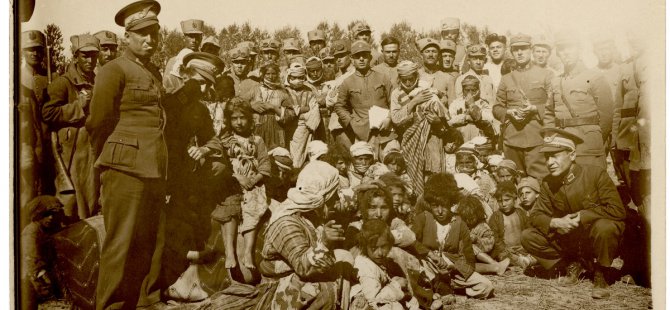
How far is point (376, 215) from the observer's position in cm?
584

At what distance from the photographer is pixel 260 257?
5812mm

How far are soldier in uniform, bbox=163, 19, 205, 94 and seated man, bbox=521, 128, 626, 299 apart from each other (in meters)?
2.80

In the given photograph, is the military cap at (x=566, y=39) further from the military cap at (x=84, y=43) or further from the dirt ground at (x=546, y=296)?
the military cap at (x=84, y=43)

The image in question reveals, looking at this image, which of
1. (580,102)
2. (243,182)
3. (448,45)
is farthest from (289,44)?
(580,102)

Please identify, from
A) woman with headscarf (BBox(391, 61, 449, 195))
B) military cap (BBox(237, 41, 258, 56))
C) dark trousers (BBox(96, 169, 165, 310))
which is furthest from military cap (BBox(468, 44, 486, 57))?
dark trousers (BBox(96, 169, 165, 310))

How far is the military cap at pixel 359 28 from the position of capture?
5.96 metres

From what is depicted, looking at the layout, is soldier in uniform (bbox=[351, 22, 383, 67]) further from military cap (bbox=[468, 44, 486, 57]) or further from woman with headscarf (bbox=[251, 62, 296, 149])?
military cap (bbox=[468, 44, 486, 57])

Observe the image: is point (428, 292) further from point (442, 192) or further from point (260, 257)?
point (260, 257)

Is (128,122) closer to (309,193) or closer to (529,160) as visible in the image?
(309,193)

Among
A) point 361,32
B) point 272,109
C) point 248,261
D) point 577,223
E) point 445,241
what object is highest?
point 361,32

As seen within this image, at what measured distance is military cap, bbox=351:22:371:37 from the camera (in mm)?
5965

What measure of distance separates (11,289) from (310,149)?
244 centimetres

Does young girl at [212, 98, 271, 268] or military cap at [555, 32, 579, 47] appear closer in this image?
young girl at [212, 98, 271, 268]

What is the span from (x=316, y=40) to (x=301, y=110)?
54cm
